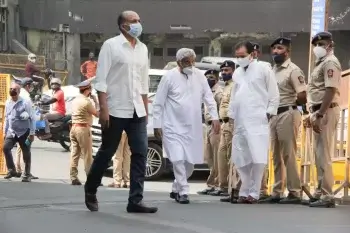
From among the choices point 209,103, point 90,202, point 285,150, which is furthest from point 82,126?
point 90,202

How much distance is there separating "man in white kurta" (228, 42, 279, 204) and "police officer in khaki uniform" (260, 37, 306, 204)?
0.62 ft

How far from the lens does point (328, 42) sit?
894cm

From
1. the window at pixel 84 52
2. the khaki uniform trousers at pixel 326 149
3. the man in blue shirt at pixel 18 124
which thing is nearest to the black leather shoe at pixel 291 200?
the khaki uniform trousers at pixel 326 149

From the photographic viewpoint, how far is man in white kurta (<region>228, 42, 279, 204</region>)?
9.16 metres

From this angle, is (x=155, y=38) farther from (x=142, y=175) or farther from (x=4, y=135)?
(x=142, y=175)

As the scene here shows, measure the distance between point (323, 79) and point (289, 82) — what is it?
1.73 ft

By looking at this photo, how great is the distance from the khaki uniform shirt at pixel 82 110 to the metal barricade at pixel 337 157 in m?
3.25

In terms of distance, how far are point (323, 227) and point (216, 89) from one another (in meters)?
4.98

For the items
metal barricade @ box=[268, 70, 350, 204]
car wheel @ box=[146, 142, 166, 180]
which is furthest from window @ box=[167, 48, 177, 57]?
metal barricade @ box=[268, 70, 350, 204]

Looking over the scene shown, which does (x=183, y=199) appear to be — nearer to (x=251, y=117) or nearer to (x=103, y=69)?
(x=251, y=117)

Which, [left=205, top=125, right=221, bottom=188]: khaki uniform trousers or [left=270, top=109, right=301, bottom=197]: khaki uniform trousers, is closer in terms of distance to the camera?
[left=270, top=109, right=301, bottom=197]: khaki uniform trousers

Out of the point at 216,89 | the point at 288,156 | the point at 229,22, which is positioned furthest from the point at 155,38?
the point at 288,156

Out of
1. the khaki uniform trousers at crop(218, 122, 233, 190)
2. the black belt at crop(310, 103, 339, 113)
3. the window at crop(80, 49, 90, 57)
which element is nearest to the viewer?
the black belt at crop(310, 103, 339, 113)

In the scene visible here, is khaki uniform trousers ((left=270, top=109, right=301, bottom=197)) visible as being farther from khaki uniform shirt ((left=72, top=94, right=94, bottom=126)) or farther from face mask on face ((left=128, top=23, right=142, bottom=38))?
khaki uniform shirt ((left=72, top=94, right=94, bottom=126))
